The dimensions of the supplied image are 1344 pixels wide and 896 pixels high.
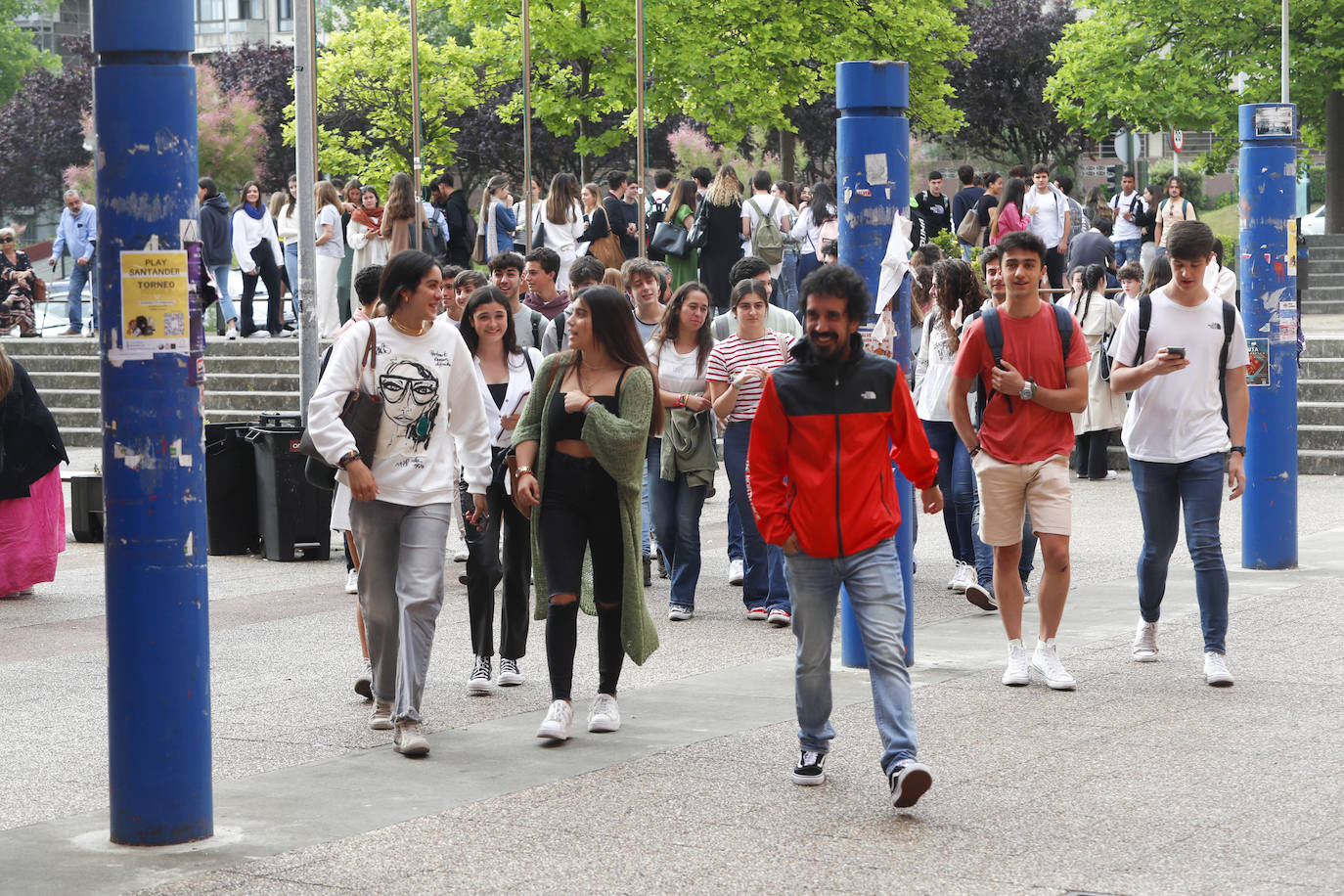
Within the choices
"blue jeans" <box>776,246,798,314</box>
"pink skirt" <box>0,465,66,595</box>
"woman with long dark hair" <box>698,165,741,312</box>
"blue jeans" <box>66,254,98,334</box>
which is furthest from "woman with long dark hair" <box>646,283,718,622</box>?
"blue jeans" <box>66,254,98,334</box>

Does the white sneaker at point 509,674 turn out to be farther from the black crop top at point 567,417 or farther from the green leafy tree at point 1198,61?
the green leafy tree at point 1198,61

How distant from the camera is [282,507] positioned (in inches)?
488

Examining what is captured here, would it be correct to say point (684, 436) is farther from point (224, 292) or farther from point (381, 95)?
point (381, 95)

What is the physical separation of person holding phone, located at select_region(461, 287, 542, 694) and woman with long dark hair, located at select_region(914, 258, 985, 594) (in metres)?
2.74

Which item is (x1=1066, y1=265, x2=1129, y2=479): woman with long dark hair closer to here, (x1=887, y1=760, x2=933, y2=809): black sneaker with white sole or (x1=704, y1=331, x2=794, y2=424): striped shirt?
(x1=704, y1=331, x2=794, y2=424): striped shirt

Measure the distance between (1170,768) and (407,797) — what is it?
8.58ft

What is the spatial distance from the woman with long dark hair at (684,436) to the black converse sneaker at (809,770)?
366cm

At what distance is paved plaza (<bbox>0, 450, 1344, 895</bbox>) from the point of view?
522 centimetres

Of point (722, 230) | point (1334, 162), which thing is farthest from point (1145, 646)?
point (1334, 162)

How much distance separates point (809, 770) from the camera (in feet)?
20.4

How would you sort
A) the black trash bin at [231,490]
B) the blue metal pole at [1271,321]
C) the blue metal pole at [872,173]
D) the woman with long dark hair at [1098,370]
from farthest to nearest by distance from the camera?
the woman with long dark hair at [1098,370] → the black trash bin at [231,490] → the blue metal pole at [1271,321] → the blue metal pole at [872,173]

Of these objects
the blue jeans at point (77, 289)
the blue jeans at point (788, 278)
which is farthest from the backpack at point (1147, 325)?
the blue jeans at point (77, 289)

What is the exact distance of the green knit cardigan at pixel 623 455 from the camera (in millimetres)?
6969

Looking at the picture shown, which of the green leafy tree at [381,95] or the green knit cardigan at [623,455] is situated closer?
the green knit cardigan at [623,455]
